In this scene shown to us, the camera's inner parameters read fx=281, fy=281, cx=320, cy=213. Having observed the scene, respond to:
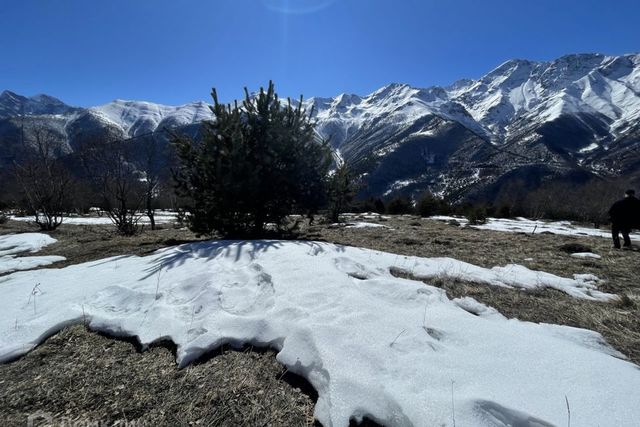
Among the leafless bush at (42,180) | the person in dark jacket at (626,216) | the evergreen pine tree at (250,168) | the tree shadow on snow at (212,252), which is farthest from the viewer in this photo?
the leafless bush at (42,180)

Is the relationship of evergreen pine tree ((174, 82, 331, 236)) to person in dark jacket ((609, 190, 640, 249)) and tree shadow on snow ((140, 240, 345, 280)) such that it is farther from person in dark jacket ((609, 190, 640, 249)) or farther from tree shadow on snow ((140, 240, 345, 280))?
person in dark jacket ((609, 190, 640, 249))

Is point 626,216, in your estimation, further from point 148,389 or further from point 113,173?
point 113,173

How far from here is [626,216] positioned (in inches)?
342

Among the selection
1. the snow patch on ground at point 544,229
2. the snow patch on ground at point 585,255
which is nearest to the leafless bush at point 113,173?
the snow patch on ground at point 585,255

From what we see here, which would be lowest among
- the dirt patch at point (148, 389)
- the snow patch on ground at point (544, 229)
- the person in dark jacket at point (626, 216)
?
the dirt patch at point (148, 389)

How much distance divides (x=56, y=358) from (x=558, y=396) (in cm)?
416

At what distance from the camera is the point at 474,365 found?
2246mm

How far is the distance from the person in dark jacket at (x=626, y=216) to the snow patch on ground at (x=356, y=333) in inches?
247

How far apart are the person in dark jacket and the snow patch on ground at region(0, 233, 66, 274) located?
15498 mm

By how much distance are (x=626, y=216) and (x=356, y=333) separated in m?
11.0

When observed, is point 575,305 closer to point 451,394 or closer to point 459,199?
point 451,394

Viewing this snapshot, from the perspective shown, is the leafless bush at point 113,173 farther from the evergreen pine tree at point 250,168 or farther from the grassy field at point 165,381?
the grassy field at point 165,381

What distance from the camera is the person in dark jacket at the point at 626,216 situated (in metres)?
8.59

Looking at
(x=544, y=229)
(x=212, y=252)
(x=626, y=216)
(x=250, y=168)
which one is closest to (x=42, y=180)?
(x=250, y=168)
